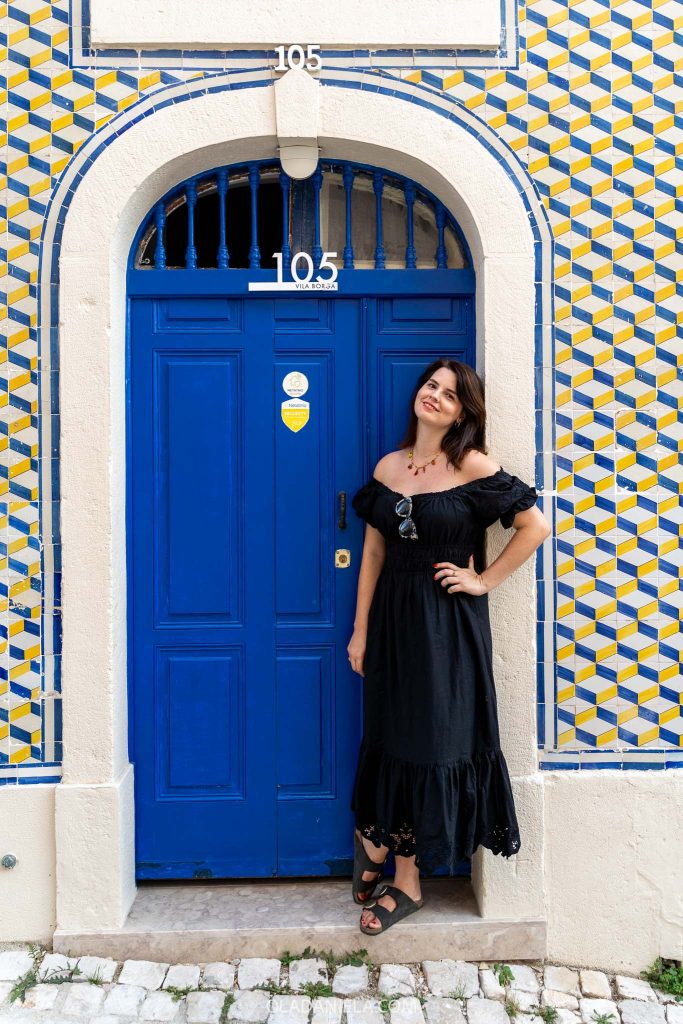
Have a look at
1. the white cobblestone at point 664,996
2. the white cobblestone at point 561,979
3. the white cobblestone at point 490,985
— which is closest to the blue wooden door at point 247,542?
the white cobblestone at point 490,985

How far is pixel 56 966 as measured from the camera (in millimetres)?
3162

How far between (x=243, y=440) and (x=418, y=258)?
44.2 inches

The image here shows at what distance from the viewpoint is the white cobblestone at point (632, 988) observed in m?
3.17

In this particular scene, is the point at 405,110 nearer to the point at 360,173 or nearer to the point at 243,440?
the point at 360,173

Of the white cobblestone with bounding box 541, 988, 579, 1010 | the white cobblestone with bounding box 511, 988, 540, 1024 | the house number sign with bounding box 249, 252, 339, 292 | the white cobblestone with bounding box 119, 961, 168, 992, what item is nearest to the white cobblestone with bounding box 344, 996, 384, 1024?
the white cobblestone with bounding box 511, 988, 540, 1024

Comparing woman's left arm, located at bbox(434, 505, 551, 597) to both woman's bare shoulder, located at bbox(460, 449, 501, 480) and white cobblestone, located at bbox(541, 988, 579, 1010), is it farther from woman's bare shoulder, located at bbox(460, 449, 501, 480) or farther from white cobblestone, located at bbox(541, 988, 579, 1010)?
white cobblestone, located at bbox(541, 988, 579, 1010)

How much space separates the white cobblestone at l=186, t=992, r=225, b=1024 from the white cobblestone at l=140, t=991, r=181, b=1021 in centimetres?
5

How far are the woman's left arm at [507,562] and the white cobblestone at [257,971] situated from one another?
1641mm

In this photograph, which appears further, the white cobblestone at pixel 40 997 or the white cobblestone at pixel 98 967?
the white cobblestone at pixel 98 967

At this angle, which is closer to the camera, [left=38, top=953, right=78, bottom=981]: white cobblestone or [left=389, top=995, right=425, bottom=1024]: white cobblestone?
[left=389, top=995, right=425, bottom=1024]: white cobblestone

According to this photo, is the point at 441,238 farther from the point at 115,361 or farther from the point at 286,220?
the point at 115,361

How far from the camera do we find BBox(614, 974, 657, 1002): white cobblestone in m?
3.17

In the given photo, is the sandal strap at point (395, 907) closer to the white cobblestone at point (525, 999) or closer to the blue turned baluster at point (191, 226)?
the white cobblestone at point (525, 999)

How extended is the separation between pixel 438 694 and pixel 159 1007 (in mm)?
1548
